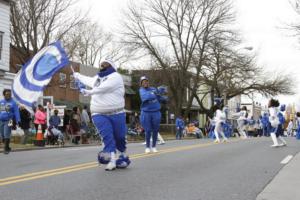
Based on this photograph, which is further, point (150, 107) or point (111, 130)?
point (150, 107)

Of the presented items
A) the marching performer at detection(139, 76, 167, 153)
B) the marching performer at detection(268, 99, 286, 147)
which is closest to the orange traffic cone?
the marching performer at detection(139, 76, 167, 153)

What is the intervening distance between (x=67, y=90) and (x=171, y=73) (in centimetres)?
1085

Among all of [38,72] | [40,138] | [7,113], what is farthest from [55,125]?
[38,72]

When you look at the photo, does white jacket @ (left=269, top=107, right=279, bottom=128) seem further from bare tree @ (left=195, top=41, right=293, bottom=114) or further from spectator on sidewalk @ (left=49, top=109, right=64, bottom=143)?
bare tree @ (left=195, top=41, right=293, bottom=114)

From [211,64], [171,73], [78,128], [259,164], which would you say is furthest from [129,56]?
[259,164]

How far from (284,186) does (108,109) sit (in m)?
3.34

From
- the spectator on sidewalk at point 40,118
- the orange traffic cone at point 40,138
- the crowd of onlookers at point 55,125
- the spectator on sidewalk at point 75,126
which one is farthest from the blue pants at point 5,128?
the spectator on sidewalk at point 75,126

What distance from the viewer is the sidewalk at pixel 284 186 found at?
24.5ft

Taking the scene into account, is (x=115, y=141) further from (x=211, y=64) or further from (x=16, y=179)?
(x=211, y=64)

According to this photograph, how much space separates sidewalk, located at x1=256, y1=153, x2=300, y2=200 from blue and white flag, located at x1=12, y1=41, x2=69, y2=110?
15.4 feet

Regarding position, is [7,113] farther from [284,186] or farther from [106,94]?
[284,186]

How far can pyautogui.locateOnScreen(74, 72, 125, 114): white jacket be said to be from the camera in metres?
10.2

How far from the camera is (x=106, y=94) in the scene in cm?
1029

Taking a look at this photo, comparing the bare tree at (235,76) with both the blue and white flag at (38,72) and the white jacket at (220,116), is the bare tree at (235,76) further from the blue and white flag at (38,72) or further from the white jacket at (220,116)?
the blue and white flag at (38,72)
